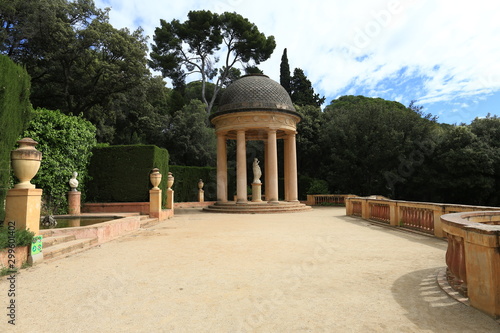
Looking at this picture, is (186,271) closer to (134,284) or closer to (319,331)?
(134,284)

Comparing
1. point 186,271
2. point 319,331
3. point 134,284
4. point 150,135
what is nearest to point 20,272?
point 134,284

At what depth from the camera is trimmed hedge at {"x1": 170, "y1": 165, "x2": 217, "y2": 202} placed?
2697cm

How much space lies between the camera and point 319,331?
3088 mm

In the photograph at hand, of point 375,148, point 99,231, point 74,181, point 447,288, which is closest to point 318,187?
point 375,148

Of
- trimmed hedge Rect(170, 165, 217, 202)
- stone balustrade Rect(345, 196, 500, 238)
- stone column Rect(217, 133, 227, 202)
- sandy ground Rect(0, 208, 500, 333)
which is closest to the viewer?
sandy ground Rect(0, 208, 500, 333)

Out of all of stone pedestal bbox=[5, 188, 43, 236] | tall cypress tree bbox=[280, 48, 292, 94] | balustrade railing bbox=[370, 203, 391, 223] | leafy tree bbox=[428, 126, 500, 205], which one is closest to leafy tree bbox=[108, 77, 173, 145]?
tall cypress tree bbox=[280, 48, 292, 94]

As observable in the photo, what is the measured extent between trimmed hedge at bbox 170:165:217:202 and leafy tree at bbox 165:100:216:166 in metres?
5.09

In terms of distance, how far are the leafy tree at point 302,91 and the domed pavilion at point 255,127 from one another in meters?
19.9

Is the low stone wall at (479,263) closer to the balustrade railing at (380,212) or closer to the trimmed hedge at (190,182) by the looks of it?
the balustrade railing at (380,212)

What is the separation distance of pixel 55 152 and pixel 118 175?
369 cm

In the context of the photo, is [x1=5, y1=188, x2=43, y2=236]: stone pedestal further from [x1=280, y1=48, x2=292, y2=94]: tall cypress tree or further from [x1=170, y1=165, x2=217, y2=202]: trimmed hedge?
[x1=280, y1=48, x2=292, y2=94]: tall cypress tree

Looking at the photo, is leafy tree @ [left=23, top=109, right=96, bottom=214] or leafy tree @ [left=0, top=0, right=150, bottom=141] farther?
leafy tree @ [left=0, top=0, right=150, bottom=141]

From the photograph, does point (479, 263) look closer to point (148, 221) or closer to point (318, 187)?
point (148, 221)

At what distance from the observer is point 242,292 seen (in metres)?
4.32
